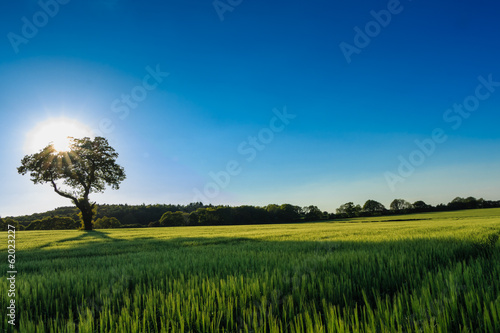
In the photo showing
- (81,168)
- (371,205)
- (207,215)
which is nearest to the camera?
(81,168)

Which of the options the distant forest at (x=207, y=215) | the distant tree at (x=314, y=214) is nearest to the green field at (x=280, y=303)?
the distant forest at (x=207, y=215)

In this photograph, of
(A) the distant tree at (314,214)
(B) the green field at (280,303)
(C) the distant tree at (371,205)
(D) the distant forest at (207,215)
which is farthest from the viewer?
(C) the distant tree at (371,205)

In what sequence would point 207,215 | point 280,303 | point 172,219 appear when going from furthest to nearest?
point 207,215 < point 172,219 < point 280,303

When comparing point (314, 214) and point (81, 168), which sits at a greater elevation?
point (81, 168)

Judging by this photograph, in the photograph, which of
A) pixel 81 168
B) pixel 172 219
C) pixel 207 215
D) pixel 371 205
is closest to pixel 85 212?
pixel 81 168

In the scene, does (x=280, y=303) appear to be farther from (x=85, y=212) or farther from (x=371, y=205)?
(x=371, y=205)

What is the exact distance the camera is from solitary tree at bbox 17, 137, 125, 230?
33.0 meters

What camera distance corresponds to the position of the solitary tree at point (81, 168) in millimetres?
32969

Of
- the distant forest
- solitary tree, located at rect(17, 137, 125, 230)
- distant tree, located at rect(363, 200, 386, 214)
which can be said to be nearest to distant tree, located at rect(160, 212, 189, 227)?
the distant forest

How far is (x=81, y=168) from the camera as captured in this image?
113 feet

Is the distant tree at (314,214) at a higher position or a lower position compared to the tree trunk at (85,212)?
lower

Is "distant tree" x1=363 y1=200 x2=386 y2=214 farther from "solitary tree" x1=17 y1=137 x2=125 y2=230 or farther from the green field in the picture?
the green field

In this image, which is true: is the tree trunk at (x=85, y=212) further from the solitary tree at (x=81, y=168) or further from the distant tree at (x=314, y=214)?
the distant tree at (x=314, y=214)

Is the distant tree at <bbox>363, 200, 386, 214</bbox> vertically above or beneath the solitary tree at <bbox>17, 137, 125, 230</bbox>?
beneath
